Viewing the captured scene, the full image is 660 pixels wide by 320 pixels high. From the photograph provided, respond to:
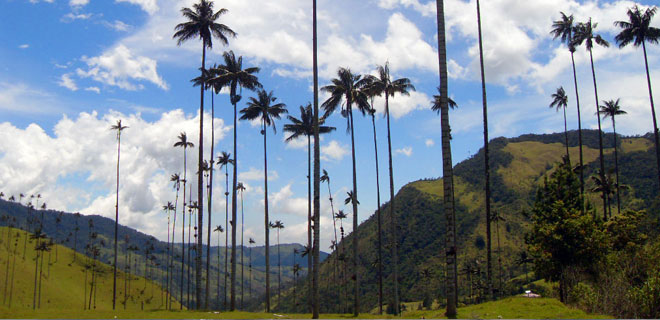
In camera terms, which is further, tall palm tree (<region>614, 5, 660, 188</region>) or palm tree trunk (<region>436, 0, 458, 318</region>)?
tall palm tree (<region>614, 5, 660, 188</region>)

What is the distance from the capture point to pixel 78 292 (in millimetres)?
132125

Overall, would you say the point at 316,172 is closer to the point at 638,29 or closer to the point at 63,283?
the point at 638,29

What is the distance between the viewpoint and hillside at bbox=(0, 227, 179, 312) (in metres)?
118

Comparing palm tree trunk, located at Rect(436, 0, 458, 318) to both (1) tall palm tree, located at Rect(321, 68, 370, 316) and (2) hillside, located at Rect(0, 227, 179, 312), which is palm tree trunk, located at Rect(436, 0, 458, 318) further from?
(2) hillside, located at Rect(0, 227, 179, 312)

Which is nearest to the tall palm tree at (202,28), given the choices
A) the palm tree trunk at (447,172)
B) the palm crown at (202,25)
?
the palm crown at (202,25)

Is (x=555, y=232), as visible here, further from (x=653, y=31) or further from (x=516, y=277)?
(x=516, y=277)

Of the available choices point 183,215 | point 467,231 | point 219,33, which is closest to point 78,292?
point 183,215

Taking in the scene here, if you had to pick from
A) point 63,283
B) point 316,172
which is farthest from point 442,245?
point 316,172

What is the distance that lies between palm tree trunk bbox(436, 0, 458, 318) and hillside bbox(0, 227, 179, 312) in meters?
111

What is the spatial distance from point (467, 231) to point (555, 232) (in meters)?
138

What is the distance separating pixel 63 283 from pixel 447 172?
142 m

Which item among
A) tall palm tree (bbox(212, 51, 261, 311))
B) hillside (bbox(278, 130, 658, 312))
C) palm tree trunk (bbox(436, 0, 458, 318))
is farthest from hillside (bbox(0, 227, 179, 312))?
palm tree trunk (bbox(436, 0, 458, 318))

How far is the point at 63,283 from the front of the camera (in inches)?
5256

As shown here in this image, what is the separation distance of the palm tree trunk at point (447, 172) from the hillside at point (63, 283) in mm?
110784
